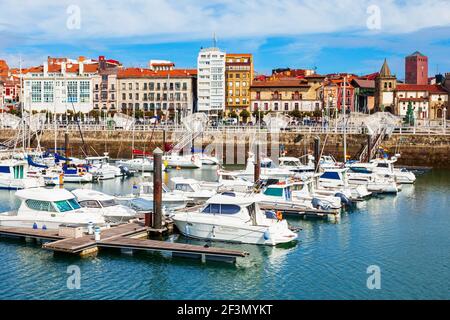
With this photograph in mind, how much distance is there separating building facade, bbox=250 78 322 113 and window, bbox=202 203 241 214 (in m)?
72.1

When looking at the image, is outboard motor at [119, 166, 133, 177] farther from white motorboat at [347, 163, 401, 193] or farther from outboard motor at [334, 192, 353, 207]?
outboard motor at [334, 192, 353, 207]

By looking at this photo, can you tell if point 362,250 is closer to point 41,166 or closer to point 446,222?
point 446,222

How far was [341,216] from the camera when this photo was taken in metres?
31.2

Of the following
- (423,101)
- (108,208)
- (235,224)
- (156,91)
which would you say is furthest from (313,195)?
(423,101)

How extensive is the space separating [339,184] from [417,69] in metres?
105

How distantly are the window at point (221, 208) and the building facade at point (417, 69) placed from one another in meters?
118

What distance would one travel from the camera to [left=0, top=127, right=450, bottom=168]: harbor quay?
5797cm

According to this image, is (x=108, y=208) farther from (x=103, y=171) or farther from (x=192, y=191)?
(x=103, y=171)

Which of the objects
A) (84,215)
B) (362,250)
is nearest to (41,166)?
(84,215)

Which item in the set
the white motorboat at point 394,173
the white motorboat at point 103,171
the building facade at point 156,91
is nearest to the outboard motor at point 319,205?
the white motorboat at point 394,173

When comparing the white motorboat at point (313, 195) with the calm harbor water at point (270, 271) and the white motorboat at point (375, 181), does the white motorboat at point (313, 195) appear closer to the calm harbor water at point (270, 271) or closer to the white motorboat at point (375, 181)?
the calm harbor water at point (270, 271)

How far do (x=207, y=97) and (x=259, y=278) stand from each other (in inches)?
3123

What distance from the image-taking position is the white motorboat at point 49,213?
81.6ft

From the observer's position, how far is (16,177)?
42125 mm
